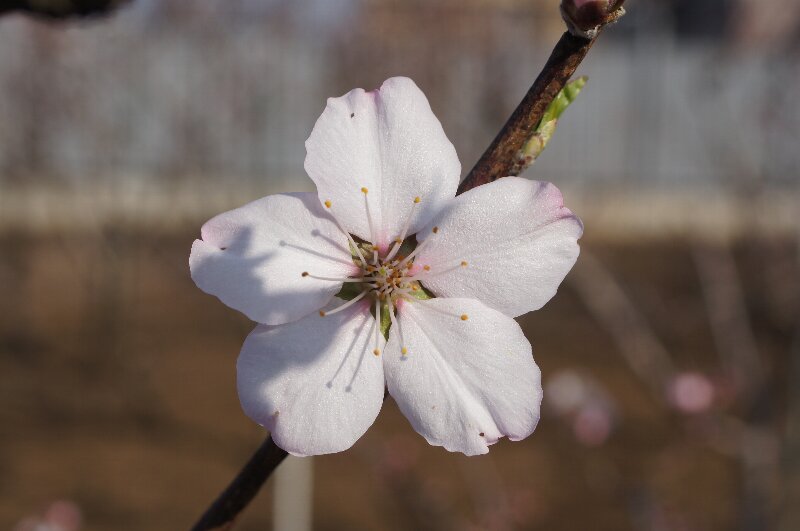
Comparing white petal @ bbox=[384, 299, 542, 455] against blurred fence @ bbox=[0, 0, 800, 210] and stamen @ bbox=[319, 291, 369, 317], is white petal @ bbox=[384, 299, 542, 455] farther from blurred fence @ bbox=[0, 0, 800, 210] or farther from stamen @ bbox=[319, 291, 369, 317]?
blurred fence @ bbox=[0, 0, 800, 210]

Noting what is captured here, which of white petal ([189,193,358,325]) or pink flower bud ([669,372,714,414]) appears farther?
pink flower bud ([669,372,714,414])

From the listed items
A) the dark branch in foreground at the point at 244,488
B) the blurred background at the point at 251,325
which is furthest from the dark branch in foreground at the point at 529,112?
the blurred background at the point at 251,325

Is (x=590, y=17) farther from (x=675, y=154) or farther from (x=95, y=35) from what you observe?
(x=675, y=154)

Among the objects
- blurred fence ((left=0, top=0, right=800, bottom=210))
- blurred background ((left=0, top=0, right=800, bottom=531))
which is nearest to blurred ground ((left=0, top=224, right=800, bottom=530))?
blurred background ((left=0, top=0, right=800, bottom=531))

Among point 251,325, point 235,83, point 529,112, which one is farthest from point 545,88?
point 235,83

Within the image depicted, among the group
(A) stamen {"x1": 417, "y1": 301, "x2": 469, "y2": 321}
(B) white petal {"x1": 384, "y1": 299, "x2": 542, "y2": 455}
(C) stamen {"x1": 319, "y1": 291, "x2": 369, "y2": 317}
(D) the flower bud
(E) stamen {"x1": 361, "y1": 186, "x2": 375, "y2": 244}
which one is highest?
(D) the flower bud

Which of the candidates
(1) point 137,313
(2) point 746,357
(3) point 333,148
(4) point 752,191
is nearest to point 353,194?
(3) point 333,148
